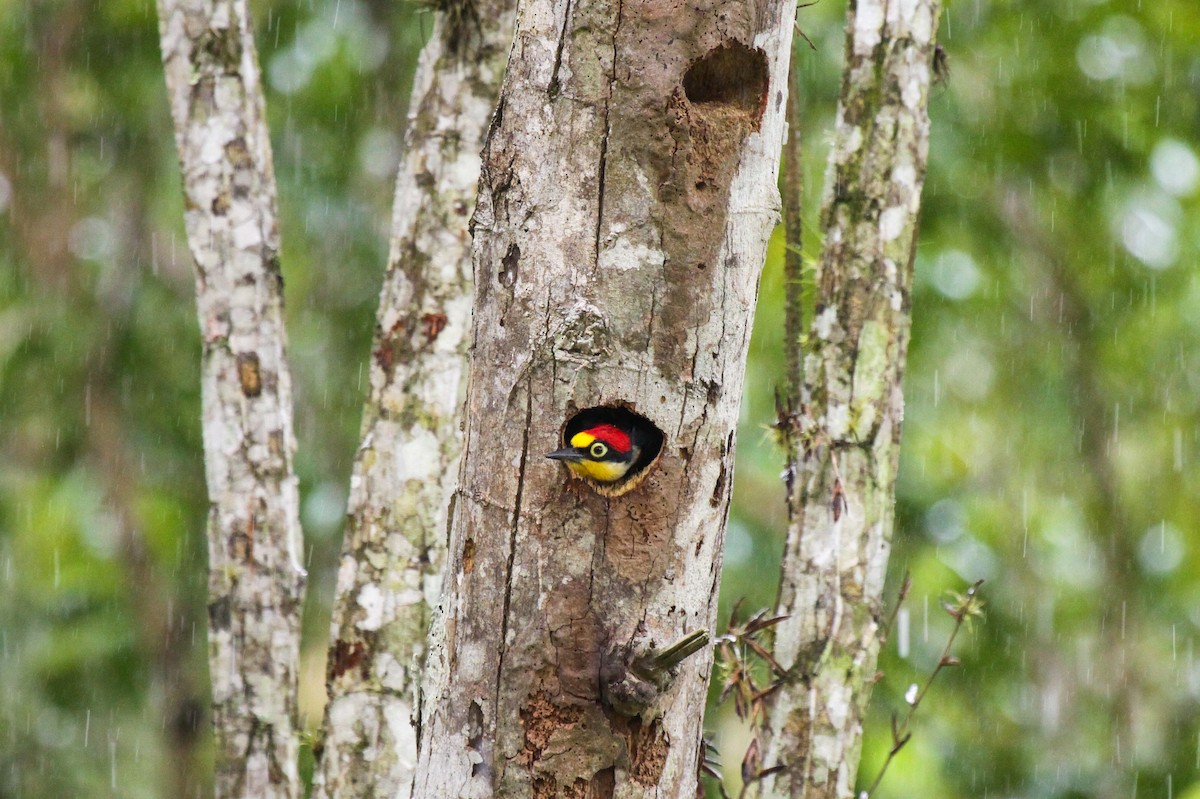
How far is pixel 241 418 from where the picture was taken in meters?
4.83

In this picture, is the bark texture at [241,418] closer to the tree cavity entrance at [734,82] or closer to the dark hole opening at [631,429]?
the dark hole opening at [631,429]

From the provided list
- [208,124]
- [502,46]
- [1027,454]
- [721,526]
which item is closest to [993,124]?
[1027,454]

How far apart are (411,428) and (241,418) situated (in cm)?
72

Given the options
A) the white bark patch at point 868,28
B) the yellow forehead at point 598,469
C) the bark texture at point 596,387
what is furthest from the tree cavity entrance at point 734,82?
the white bark patch at point 868,28

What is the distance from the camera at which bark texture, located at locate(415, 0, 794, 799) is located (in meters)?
2.29

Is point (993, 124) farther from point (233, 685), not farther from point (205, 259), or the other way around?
point (233, 685)

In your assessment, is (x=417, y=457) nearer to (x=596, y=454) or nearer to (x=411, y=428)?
(x=411, y=428)

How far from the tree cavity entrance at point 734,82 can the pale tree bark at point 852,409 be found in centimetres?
199

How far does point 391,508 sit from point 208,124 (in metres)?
1.79

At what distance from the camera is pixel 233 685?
4746mm

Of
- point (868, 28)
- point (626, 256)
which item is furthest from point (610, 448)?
point (868, 28)

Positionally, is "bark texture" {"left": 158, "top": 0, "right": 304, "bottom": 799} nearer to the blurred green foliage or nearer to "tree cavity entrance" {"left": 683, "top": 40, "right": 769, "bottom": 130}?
"tree cavity entrance" {"left": 683, "top": 40, "right": 769, "bottom": 130}

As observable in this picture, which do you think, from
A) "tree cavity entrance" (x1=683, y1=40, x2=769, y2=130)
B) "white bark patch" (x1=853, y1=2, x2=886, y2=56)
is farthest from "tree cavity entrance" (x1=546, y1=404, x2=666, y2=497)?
"white bark patch" (x1=853, y1=2, x2=886, y2=56)

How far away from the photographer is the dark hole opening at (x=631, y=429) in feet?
7.67
